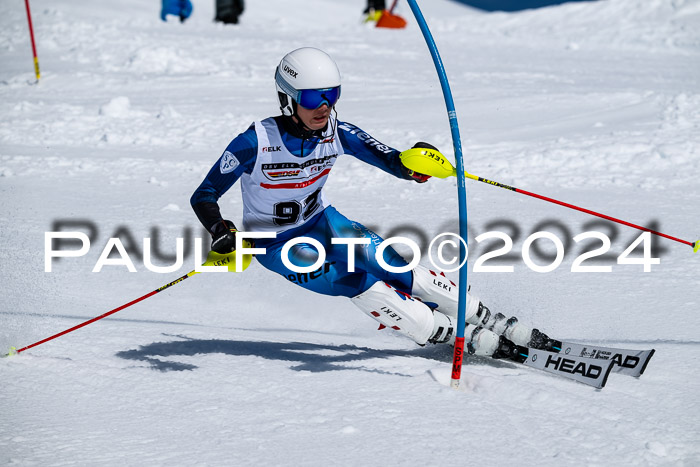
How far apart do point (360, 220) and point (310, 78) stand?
126 inches

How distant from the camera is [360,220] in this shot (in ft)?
23.2

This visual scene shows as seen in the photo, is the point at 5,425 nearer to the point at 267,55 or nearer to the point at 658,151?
the point at 658,151

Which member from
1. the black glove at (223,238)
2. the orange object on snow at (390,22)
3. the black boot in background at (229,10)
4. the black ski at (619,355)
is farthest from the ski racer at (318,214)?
the black boot in background at (229,10)

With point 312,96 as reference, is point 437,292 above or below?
below

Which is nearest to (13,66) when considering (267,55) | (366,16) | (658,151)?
(267,55)

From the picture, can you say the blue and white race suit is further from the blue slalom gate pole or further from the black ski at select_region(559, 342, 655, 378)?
the black ski at select_region(559, 342, 655, 378)

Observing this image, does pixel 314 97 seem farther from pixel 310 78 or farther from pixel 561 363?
pixel 561 363

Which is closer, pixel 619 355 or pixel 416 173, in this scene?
pixel 619 355

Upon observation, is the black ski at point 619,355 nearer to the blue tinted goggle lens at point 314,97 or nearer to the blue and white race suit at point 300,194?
the blue and white race suit at point 300,194

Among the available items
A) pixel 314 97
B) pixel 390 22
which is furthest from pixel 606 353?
pixel 390 22

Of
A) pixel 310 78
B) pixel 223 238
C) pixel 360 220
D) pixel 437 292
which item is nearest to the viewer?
pixel 223 238

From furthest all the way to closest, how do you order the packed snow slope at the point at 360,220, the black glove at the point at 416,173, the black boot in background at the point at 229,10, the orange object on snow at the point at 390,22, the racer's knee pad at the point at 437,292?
the black boot in background at the point at 229,10 → the orange object on snow at the point at 390,22 → the racer's knee pad at the point at 437,292 → the black glove at the point at 416,173 → the packed snow slope at the point at 360,220

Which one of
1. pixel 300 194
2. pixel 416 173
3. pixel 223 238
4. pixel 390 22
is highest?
pixel 390 22

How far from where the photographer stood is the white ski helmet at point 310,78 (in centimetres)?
394
